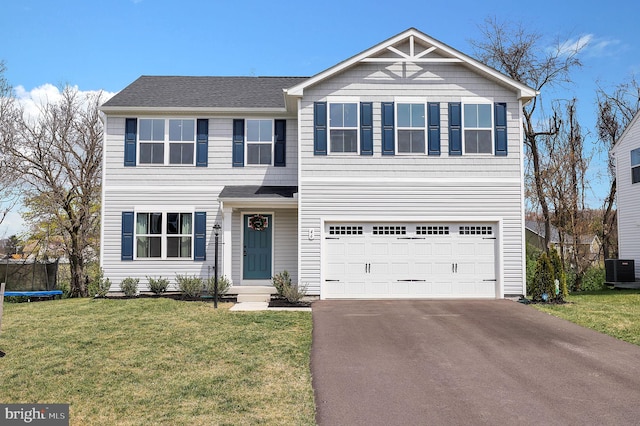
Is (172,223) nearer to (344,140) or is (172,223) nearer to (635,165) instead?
(344,140)

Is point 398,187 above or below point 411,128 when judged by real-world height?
below

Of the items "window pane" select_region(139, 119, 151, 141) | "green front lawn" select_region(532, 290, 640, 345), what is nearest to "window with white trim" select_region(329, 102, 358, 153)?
"window pane" select_region(139, 119, 151, 141)

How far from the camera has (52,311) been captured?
12.0 meters

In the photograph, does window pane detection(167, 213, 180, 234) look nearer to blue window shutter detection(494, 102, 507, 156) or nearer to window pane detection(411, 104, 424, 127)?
window pane detection(411, 104, 424, 127)

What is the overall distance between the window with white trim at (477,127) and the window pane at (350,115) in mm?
3094

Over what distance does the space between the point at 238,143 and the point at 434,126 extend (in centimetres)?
594

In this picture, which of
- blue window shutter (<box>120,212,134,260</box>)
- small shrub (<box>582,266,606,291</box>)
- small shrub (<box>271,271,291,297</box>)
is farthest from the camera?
small shrub (<box>582,266,606,291</box>)

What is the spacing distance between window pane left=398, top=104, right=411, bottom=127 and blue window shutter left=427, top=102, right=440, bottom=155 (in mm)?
565

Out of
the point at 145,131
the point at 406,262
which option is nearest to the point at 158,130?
the point at 145,131

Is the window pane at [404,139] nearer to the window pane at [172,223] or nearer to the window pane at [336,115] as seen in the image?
the window pane at [336,115]

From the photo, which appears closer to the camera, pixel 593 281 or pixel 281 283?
pixel 281 283

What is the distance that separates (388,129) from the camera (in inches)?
541

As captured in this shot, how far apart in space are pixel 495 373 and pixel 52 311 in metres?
10.5
